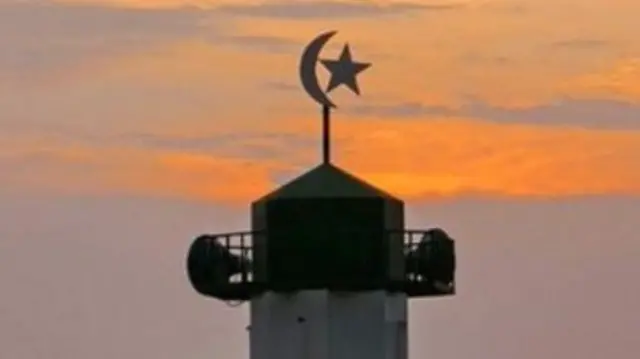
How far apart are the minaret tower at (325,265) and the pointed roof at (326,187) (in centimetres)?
2

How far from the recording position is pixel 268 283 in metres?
47.2

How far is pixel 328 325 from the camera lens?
1853 inches

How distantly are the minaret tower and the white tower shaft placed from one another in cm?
2

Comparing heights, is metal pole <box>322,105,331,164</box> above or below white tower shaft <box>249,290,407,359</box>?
above

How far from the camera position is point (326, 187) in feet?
156

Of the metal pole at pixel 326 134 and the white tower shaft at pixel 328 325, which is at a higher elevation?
the metal pole at pixel 326 134

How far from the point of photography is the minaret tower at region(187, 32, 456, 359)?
1847 inches

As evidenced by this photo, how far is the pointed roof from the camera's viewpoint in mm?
47250

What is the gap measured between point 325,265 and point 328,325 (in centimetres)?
126

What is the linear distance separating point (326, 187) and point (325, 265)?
Result: 5.57 ft

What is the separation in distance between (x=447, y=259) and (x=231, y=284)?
452 cm

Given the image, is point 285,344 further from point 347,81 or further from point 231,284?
point 347,81

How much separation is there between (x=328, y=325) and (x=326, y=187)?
2.85 metres

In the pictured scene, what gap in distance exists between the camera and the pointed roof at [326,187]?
47250 millimetres
